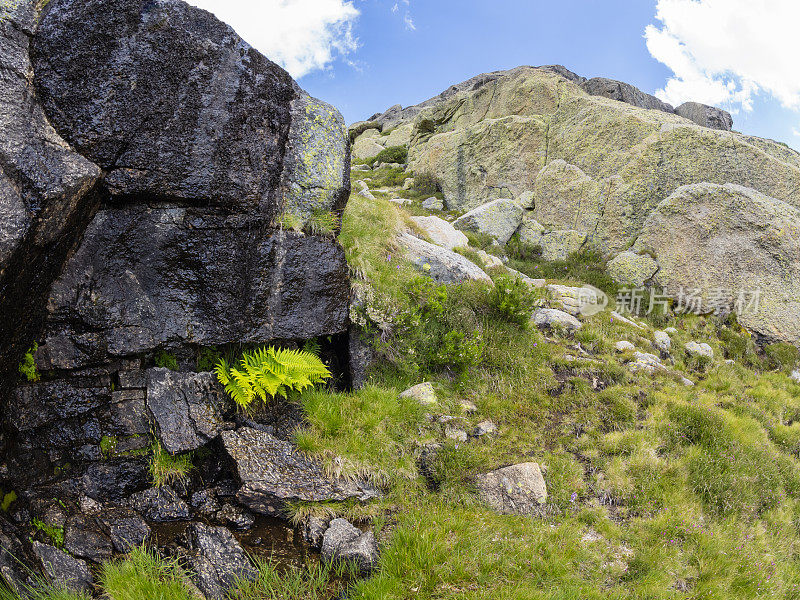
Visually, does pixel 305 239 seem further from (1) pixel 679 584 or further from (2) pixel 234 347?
(1) pixel 679 584

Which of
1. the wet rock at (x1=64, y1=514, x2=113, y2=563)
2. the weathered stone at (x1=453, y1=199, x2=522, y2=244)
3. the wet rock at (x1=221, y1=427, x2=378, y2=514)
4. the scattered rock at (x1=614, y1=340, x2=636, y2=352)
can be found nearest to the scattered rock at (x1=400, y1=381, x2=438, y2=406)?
the wet rock at (x1=221, y1=427, x2=378, y2=514)

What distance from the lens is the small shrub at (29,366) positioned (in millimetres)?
6111

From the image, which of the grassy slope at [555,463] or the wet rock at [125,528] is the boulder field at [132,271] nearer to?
the wet rock at [125,528]

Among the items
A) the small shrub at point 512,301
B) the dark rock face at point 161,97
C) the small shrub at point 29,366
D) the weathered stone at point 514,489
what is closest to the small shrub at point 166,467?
the small shrub at point 29,366

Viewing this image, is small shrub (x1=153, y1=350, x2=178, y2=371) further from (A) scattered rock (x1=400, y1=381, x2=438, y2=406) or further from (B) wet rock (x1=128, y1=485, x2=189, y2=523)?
(A) scattered rock (x1=400, y1=381, x2=438, y2=406)

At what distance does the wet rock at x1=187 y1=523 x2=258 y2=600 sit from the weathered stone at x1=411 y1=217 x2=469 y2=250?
10.4 metres

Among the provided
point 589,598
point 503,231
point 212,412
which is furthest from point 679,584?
point 503,231

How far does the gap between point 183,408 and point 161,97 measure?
462cm

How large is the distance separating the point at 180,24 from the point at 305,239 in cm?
364

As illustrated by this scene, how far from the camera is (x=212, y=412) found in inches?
281

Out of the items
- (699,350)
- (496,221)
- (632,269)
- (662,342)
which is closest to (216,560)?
(662,342)

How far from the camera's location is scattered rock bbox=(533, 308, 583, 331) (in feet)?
39.3

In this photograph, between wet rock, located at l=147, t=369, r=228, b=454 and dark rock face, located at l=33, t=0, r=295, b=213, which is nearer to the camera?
dark rock face, located at l=33, t=0, r=295, b=213

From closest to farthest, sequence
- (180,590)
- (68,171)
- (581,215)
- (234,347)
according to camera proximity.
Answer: (180,590) → (68,171) → (234,347) → (581,215)
